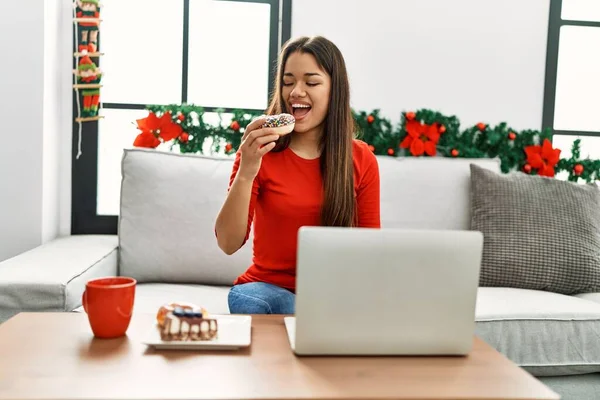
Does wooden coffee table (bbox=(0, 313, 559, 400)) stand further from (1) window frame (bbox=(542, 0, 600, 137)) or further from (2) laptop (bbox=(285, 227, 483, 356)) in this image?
(1) window frame (bbox=(542, 0, 600, 137))

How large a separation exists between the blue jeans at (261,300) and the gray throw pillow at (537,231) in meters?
1.03

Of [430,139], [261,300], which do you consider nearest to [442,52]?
[430,139]

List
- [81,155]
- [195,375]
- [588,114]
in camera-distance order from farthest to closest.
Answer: [588,114] < [81,155] < [195,375]

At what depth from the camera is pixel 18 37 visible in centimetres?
229

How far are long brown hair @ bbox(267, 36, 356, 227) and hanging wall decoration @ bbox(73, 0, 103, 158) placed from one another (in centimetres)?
112

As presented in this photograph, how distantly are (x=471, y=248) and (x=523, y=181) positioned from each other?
1.52 metres

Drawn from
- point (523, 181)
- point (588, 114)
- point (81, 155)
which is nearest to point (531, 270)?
point (523, 181)

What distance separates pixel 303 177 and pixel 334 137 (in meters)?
0.14

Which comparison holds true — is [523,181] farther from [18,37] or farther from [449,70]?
[18,37]

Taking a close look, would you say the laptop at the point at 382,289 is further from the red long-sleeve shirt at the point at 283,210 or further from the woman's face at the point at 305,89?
the woman's face at the point at 305,89

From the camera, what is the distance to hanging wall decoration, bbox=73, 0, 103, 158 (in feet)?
8.07

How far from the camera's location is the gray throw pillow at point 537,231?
2.18 metres

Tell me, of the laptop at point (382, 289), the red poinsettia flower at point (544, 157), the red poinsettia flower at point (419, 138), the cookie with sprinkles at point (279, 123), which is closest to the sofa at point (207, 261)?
the red poinsettia flower at point (419, 138)

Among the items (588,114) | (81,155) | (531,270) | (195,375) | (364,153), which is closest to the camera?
(195,375)
